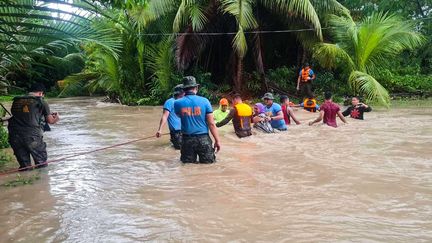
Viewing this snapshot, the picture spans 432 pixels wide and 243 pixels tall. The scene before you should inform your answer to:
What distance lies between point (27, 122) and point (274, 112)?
549cm

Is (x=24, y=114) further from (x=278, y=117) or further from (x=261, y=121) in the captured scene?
(x=278, y=117)

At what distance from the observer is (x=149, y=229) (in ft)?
14.4

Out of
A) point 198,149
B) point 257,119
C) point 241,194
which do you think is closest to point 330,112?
point 257,119

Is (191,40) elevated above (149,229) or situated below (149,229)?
above

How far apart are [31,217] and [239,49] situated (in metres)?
12.4

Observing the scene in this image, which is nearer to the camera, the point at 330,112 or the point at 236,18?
the point at 330,112

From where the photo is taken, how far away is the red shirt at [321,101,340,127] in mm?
10781

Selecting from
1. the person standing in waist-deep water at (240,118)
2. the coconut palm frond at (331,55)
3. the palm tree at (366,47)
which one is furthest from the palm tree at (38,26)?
the coconut palm frond at (331,55)

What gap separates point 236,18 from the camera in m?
16.6

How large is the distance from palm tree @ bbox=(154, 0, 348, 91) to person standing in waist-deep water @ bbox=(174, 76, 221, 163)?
9.70 meters

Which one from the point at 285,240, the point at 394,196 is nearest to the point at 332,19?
the point at 394,196

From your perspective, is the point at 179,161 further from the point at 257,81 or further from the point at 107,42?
the point at 257,81

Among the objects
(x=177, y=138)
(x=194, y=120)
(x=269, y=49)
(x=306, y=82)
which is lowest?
(x=177, y=138)

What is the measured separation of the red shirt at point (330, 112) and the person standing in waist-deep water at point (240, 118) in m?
2.03
